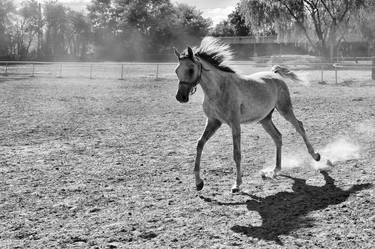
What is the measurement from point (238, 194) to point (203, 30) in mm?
76476

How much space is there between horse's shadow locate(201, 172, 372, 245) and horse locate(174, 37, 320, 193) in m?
0.52

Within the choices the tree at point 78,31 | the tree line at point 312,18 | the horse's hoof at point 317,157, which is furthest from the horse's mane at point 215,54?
the tree at point 78,31

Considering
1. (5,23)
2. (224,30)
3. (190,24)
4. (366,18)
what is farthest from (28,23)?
(366,18)

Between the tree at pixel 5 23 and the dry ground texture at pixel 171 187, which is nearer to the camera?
the dry ground texture at pixel 171 187

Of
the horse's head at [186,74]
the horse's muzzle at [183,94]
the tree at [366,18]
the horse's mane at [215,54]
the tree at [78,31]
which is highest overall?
the tree at [78,31]

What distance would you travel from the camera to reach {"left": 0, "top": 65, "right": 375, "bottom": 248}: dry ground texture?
4281 millimetres

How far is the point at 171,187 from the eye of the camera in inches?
237

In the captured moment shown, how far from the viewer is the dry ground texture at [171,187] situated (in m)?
4.28

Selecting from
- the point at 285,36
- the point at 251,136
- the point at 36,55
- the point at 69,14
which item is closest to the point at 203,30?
the point at 69,14

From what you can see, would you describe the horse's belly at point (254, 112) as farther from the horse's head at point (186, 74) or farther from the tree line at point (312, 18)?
the tree line at point (312, 18)

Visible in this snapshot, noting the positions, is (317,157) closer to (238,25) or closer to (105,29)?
(105,29)

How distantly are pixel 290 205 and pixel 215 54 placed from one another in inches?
88.7

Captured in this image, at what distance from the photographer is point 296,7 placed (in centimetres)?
3803

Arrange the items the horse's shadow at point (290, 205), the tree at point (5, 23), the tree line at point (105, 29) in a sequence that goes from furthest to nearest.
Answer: the tree line at point (105, 29), the tree at point (5, 23), the horse's shadow at point (290, 205)
